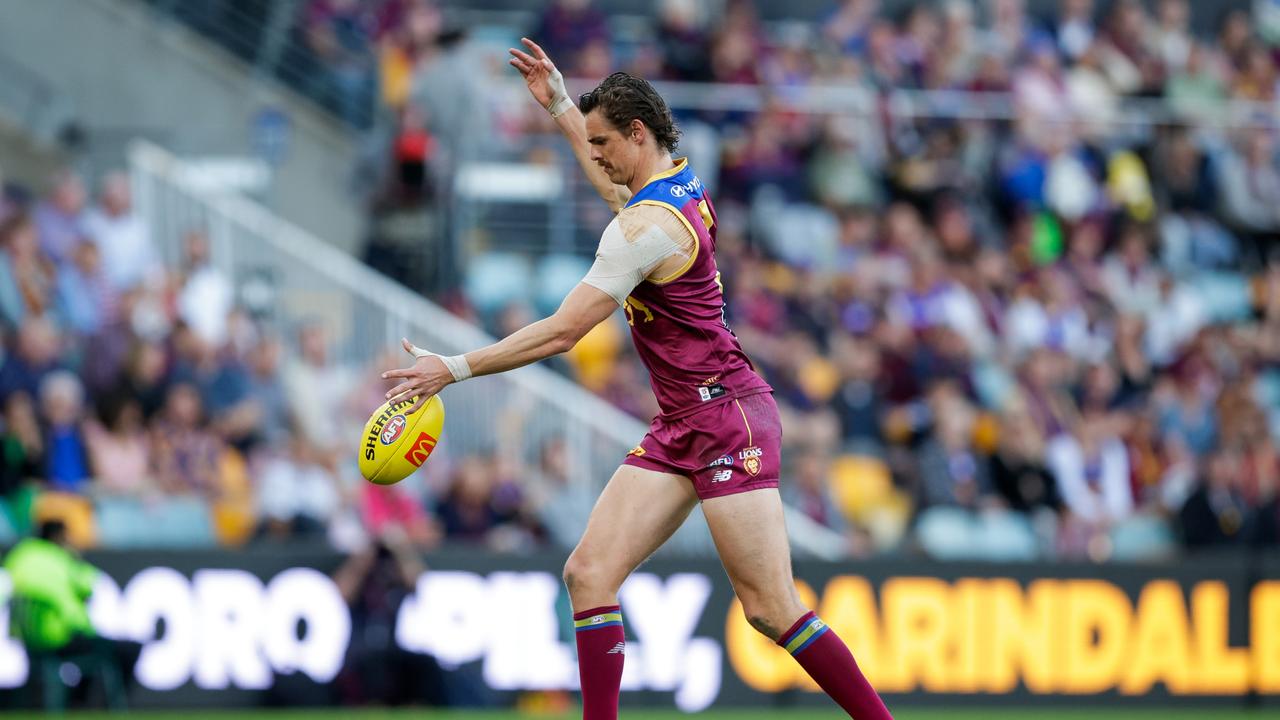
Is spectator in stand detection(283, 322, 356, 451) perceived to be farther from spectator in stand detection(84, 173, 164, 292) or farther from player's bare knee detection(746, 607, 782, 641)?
player's bare knee detection(746, 607, 782, 641)

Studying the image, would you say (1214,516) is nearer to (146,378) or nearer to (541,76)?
(146,378)

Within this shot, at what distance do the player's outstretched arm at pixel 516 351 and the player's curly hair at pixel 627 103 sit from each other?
2.36 feet

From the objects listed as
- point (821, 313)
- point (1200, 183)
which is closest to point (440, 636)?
point (821, 313)

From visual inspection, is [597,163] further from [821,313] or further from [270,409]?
[821,313]

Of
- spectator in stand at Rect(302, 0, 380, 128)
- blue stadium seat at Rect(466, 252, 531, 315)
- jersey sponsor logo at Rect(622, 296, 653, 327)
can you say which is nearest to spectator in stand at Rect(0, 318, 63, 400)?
blue stadium seat at Rect(466, 252, 531, 315)

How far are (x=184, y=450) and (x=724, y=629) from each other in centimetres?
419

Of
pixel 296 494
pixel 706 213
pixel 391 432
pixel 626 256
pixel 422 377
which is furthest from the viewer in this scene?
pixel 296 494

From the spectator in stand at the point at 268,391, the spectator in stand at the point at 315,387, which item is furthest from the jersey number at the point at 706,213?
the spectator in stand at the point at 268,391

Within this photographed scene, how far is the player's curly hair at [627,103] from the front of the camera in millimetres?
7223

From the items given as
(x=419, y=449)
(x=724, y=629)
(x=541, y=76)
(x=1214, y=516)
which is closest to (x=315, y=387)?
(x=724, y=629)

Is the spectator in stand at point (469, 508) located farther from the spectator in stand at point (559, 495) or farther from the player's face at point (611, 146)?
the player's face at point (611, 146)

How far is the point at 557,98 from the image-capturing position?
324 inches

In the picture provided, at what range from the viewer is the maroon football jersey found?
23.7ft

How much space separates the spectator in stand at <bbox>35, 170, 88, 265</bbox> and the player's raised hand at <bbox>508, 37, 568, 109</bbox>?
7.84 m
